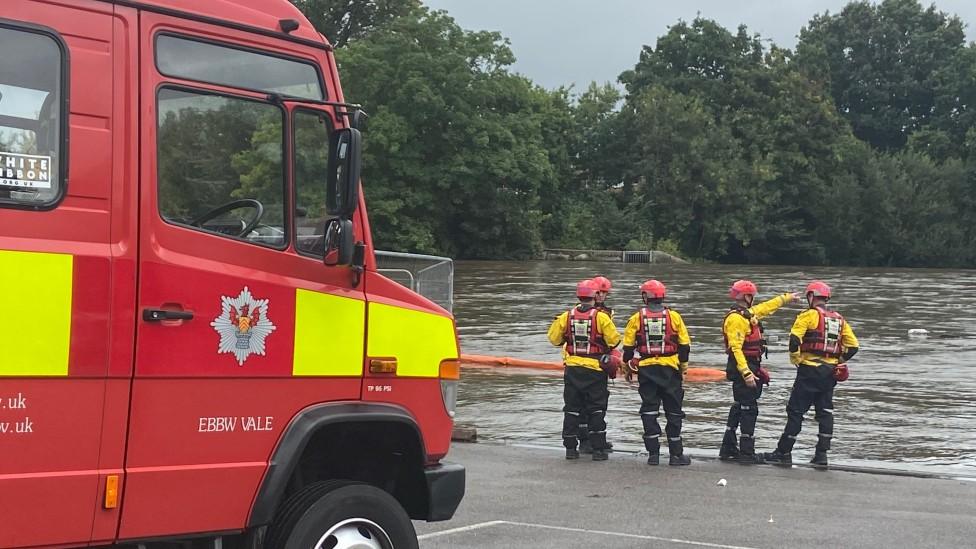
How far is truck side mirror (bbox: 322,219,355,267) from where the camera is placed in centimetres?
506

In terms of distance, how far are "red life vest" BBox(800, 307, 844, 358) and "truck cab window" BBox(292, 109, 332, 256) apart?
7997 mm

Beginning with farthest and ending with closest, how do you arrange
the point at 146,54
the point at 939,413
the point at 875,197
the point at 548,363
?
the point at 875,197 < the point at 548,363 < the point at 939,413 < the point at 146,54

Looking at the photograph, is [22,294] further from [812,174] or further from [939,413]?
[812,174]

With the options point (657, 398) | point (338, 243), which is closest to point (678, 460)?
point (657, 398)

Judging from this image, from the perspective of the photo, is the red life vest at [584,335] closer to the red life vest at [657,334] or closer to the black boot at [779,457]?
the red life vest at [657,334]

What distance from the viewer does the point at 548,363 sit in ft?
65.0

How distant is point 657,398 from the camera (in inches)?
476

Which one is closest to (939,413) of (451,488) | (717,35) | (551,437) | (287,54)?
(551,437)

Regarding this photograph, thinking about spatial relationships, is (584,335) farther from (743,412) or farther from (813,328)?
(813,328)

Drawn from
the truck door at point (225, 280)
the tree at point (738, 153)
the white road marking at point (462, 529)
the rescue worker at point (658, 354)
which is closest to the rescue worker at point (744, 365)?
the rescue worker at point (658, 354)

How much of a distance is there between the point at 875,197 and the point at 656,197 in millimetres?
13189

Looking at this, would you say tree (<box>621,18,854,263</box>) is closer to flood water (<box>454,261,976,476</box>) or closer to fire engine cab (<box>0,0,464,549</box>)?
flood water (<box>454,261,976,476</box>)

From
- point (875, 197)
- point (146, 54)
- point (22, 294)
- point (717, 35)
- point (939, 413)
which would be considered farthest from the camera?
point (717, 35)

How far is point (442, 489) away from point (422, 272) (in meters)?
2.76
